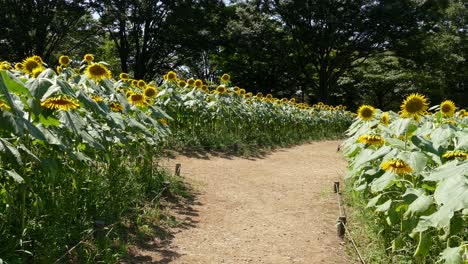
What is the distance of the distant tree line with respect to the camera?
871 inches

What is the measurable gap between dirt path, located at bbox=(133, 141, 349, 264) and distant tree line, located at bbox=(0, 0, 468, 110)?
17.1 meters

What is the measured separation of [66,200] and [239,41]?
2205 centimetres

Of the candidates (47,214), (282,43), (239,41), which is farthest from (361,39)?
(47,214)

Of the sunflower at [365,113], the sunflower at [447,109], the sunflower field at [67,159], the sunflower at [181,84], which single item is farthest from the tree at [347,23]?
the sunflower at [447,109]

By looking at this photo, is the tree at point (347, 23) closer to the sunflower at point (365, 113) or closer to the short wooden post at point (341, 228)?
the sunflower at point (365, 113)

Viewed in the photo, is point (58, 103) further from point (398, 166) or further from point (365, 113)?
point (365, 113)

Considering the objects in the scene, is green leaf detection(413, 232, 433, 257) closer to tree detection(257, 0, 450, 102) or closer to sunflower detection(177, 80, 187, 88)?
sunflower detection(177, 80, 187, 88)

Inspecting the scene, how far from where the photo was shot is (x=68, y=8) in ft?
72.3

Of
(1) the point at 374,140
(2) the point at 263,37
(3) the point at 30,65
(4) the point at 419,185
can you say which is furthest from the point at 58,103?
(2) the point at 263,37

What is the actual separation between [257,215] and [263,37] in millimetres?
20920

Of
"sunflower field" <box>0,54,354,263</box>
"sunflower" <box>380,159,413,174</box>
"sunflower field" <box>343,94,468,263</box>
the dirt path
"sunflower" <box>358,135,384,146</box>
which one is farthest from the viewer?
"sunflower" <box>358,135,384,146</box>

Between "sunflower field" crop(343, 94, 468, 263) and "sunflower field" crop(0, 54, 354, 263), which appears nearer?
"sunflower field" crop(343, 94, 468, 263)

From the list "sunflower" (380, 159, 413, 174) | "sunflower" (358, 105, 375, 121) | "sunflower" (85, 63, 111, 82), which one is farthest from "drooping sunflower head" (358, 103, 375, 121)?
"sunflower" (85, 63, 111, 82)

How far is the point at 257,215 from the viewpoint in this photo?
15.0 ft
